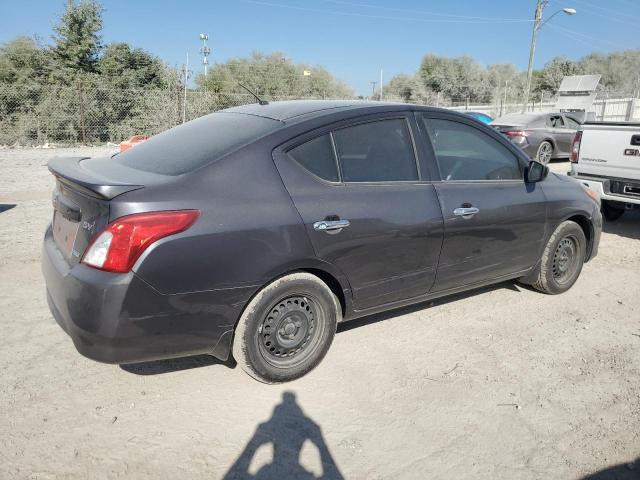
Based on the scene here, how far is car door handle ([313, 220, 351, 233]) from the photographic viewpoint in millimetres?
3086

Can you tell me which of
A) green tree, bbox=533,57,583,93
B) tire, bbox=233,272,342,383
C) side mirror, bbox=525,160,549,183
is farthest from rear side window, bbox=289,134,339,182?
green tree, bbox=533,57,583,93

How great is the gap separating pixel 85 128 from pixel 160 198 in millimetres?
17601

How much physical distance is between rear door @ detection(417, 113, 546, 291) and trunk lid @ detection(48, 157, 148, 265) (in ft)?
6.90

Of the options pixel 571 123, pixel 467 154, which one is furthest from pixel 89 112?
pixel 467 154

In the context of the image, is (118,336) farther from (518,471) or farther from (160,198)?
(518,471)

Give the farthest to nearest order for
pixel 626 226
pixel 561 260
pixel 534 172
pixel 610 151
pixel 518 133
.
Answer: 1. pixel 518 133
2. pixel 626 226
3. pixel 610 151
4. pixel 561 260
5. pixel 534 172

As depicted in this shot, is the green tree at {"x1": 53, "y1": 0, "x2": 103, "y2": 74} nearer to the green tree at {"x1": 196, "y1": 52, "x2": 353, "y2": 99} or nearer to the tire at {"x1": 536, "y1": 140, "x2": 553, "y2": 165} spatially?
the green tree at {"x1": 196, "y1": 52, "x2": 353, "y2": 99}

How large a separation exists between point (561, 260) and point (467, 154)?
154 centimetres

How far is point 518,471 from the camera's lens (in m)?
2.52

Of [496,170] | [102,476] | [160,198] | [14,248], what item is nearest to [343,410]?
[102,476]

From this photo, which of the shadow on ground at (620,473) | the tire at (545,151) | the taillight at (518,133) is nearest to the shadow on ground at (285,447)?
the shadow on ground at (620,473)

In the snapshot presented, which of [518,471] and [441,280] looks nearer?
[518,471]

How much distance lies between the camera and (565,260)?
478cm

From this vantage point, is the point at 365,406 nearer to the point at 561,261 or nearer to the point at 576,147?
the point at 561,261
